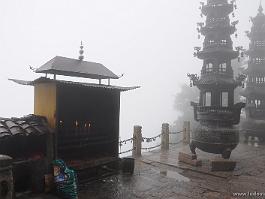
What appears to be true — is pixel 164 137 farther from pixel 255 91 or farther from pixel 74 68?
pixel 255 91

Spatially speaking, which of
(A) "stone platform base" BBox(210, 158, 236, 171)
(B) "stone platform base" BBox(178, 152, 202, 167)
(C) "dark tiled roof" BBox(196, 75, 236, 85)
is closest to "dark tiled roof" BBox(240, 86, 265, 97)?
(C) "dark tiled roof" BBox(196, 75, 236, 85)

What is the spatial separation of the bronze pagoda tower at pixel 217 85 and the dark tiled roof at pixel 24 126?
27.5ft

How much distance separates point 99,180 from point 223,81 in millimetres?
8551

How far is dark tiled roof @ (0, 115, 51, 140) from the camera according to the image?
28.1ft

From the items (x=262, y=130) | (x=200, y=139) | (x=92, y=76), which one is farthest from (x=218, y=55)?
(x=262, y=130)

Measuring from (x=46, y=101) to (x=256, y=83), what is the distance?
19.9 metres

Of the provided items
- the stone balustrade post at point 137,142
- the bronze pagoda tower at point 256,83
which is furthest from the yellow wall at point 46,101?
the bronze pagoda tower at point 256,83

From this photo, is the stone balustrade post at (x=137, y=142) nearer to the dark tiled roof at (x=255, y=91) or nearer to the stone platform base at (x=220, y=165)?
the stone platform base at (x=220, y=165)

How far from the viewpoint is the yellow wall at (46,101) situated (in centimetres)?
986

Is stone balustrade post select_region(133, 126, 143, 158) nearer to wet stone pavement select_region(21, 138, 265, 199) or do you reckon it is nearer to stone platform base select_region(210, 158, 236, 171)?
wet stone pavement select_region(21, 138, 265, 199)

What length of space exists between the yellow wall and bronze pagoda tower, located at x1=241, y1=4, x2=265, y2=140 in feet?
58.3

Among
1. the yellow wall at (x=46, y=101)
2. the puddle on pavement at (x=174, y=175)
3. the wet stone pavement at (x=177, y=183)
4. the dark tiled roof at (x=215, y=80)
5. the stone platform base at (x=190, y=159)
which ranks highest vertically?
the dark tiled roof at (x=215, y=80)

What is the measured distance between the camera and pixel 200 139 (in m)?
14.2

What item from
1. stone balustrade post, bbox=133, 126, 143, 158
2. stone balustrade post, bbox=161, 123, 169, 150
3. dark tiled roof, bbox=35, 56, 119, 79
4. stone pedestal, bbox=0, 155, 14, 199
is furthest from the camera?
A: stone balustrade post, bbox=161, 123, 169, 150
